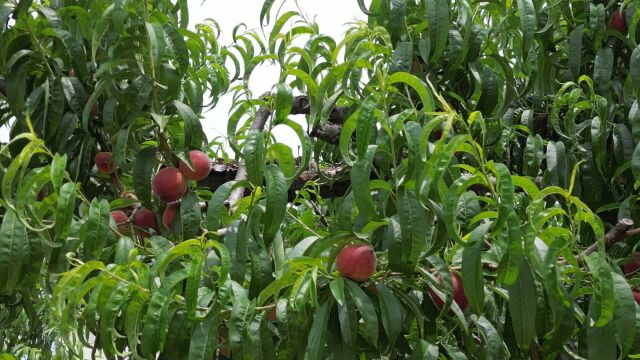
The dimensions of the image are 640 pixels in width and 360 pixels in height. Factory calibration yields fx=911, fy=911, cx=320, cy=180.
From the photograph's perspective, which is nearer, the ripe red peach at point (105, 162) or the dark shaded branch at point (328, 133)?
the ripe red peach at point (105, 162)

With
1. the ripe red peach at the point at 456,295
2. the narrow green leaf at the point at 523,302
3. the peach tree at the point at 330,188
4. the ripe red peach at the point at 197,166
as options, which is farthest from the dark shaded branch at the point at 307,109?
the narrow green leaf at the point at 523,302

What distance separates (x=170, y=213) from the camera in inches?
54.6

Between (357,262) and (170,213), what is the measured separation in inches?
17.2

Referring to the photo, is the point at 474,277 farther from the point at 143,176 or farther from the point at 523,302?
the point at 143,176

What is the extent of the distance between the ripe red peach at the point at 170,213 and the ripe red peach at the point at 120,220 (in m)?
0.06

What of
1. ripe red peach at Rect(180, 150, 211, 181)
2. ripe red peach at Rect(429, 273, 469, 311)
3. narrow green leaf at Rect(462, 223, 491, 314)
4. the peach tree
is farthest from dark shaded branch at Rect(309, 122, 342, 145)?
narrow green leaf at Rect(462, 223, 491, 314)

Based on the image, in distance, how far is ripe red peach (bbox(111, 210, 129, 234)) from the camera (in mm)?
1396

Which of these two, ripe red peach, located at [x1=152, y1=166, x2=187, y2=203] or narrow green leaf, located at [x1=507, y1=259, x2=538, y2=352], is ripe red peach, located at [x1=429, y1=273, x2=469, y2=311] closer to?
narrow green leaf, located at [x1=507, y1=259, x2=538, y2=352]

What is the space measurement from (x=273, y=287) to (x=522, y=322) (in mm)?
282

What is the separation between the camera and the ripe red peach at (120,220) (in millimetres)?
1396

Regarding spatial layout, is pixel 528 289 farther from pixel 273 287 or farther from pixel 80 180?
pixel 80 180

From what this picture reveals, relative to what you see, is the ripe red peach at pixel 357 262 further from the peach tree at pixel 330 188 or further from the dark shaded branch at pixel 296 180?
the dark shaded branch at pixel 296 180

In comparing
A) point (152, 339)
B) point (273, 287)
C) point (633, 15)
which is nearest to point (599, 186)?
point (633, 15)

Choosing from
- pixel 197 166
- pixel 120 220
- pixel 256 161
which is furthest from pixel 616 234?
pixel 120 220
